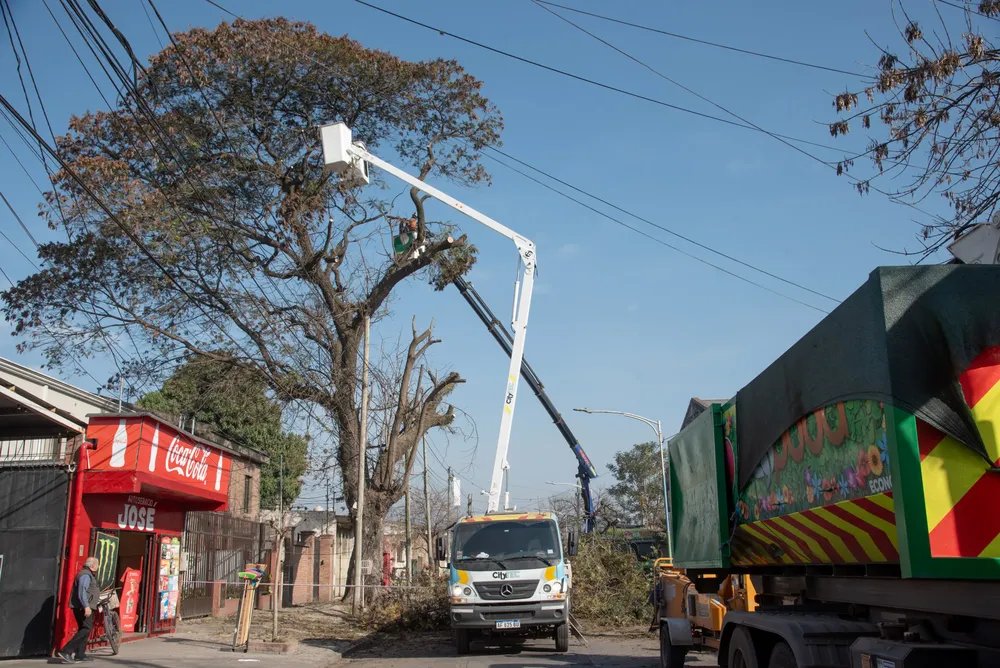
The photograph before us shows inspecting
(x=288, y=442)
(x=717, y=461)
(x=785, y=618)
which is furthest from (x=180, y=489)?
(x=288, y=442)

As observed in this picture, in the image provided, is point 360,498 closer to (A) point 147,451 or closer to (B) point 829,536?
(A) point 147,451

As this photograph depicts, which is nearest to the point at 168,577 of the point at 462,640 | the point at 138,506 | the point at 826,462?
the point at 138,506

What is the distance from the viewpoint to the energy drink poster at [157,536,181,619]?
16.8 metres

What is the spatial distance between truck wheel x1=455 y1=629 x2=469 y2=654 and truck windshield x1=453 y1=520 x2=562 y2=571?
4.01 feet

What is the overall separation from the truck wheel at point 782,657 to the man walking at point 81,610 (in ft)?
35.3

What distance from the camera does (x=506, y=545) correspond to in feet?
48.6

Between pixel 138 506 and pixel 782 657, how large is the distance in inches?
521

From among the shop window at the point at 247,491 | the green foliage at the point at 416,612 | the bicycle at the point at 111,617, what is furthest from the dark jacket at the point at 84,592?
the shop window at the point at 247,491

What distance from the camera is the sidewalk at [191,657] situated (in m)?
12.6

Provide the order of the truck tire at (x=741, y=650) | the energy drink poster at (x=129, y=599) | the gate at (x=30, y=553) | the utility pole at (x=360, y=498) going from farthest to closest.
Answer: the utility pole at (x=360, y=498) < the energy drink poster at (x=129, y=599) < the gate at (x=30, y=553) < the truck tire at (x=741, y=650)

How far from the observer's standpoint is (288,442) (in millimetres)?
41375

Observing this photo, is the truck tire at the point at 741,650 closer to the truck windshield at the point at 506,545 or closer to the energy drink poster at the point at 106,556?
the truck windshield at the point at 506,545

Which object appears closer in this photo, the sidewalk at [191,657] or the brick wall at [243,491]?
the sidewalk at [191,657]

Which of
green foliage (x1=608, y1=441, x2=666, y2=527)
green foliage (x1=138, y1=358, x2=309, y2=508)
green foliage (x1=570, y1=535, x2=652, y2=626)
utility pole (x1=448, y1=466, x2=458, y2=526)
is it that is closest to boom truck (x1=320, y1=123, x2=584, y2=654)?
green foliage (x1=570, y1=535, x2=652, y2=626)
